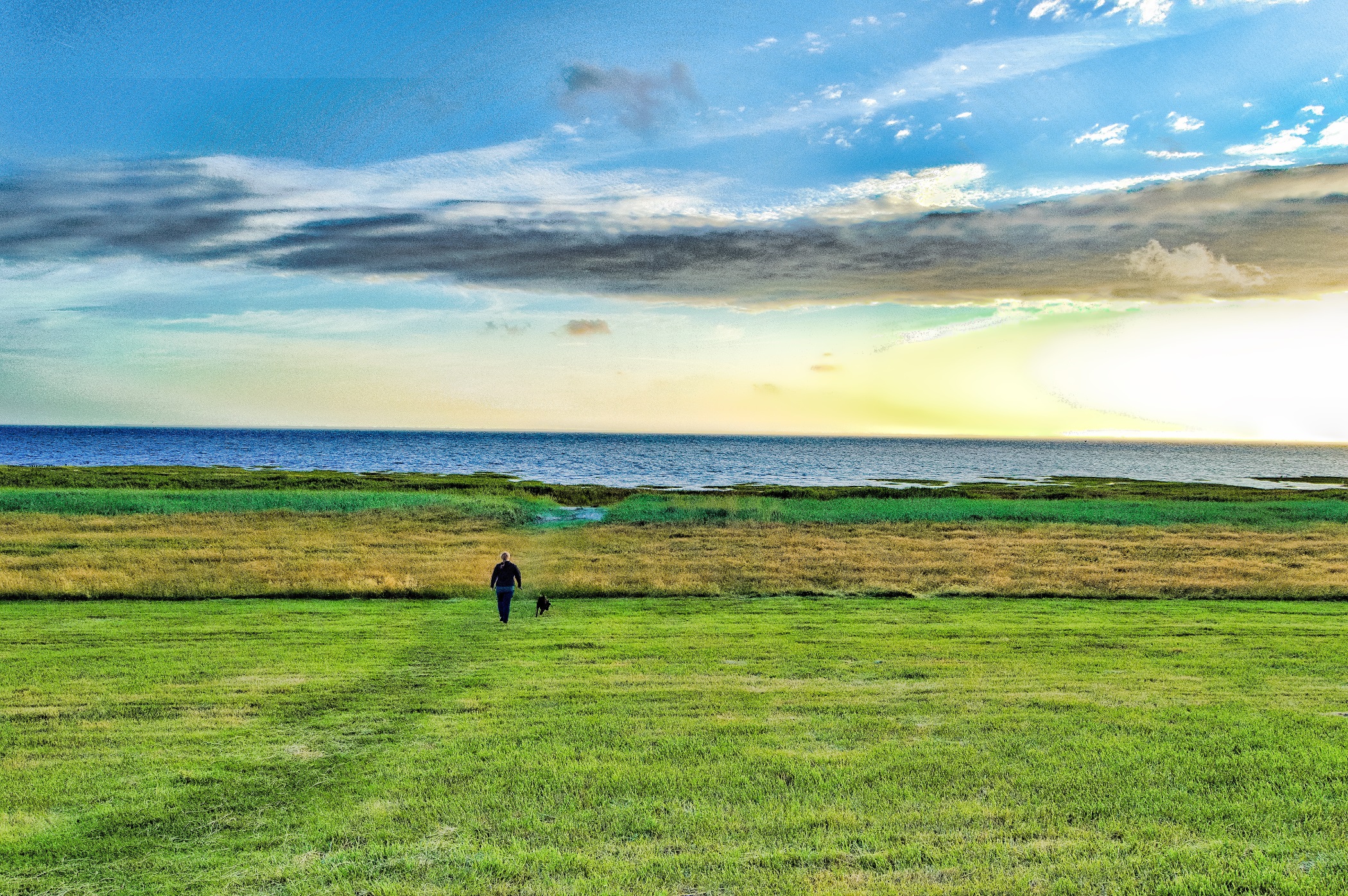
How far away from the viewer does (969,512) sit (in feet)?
187

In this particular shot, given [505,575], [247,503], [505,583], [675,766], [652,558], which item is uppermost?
[505,575]

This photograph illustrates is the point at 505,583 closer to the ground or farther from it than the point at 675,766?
farther from it

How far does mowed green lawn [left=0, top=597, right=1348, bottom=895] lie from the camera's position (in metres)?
7.11

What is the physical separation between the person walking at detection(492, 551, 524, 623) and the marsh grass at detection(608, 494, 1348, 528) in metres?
28.6

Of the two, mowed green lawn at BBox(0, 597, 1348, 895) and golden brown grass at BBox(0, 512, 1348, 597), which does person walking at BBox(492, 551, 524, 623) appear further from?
golden brown grass at BBox(0, 512, 1348, 597)

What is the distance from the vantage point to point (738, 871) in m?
7.03

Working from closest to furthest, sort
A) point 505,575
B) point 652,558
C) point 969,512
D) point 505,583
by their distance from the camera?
point 505,583 < point 505,575 < point 652,558 < point 969,512

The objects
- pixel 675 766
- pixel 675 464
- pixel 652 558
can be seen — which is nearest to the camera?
pixel 675 766

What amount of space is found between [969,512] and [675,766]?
5210cm

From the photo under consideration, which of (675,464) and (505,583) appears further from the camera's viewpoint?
(675,464)

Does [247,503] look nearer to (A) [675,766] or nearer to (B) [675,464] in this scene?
(A) [675,766]

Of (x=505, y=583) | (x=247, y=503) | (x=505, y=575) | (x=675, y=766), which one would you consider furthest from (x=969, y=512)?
(x=675, y=766)

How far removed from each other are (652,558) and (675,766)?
23665mm

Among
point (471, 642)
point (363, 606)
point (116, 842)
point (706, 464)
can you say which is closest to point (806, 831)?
point (116, 842)
